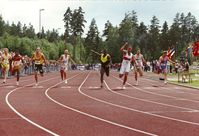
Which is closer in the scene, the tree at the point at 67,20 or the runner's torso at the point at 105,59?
the runner's torso at the point at 105,59

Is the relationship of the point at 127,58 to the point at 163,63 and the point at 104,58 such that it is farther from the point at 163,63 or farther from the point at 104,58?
the point at 163,63

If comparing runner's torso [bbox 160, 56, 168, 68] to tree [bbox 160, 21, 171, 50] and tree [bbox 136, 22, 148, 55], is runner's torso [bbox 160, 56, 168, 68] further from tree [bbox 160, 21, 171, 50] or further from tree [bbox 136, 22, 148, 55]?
Answer: tree [bbox 160, 21, 171, 50]

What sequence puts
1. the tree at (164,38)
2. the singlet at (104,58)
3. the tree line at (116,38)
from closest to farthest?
the singlet at (104,58), the tree line at (116,38), the tree at (164,38)

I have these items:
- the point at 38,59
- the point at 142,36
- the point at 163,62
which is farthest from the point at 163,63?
the point at 142,36

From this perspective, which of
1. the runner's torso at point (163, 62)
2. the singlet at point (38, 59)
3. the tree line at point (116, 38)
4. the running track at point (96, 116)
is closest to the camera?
the running track at point (96, 116)

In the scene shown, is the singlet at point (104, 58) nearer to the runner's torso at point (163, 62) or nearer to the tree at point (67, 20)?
the runner's torso at point (163, 62)

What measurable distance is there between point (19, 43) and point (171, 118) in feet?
448

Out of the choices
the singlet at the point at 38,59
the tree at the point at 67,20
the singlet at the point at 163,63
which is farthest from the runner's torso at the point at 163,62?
the tree at the point at 67,20

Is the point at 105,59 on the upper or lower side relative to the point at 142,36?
lower

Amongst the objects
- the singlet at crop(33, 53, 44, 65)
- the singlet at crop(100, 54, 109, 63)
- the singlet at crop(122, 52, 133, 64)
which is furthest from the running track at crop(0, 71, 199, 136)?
the singlet at crop(33, 53, 44, 65)

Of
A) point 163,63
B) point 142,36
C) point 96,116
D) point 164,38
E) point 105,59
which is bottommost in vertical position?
point 96,116

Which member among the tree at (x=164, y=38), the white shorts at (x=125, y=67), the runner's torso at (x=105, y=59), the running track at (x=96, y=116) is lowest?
the running track at (x=96, y=116)

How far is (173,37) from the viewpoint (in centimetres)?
19112

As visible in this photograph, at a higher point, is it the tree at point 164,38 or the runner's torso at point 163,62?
the tree at point 164,38
